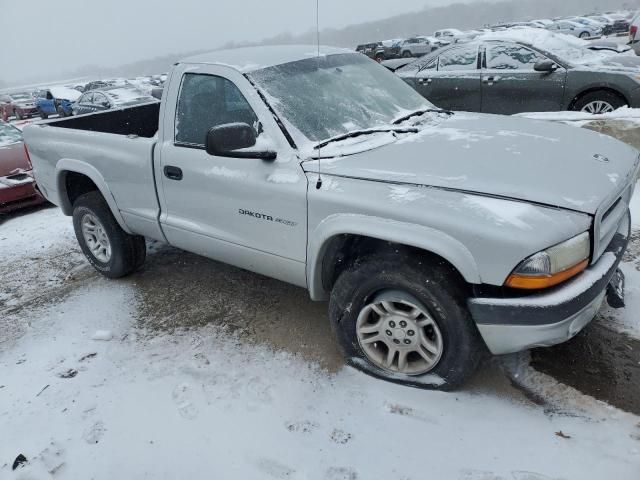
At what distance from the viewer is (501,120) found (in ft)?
11.3

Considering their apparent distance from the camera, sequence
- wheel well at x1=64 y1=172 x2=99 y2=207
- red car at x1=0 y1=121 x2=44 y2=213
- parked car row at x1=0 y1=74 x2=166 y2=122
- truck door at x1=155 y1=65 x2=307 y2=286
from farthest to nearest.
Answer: parked car row at x1=0 y1=74 x2=166 y2=122 < red car at x1=0 y1=121 x2=44 y2=213 < wheel well at x1=64 y1=172 x2=99 y2=207 < truck door at x1=155 y1=65 x2=307 y2=286

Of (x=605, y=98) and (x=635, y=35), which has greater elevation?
(x=635, y=35)

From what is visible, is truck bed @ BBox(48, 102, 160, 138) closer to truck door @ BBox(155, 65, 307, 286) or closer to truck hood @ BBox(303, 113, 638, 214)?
truck door @ BBox(155, 65, 307, 286)

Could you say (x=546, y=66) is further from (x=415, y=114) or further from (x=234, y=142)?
(x=234, y=142)

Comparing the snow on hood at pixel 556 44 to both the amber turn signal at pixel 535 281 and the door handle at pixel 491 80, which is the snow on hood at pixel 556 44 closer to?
the door handle at pixel 491 80

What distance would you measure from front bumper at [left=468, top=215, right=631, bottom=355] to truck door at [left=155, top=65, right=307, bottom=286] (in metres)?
1.07

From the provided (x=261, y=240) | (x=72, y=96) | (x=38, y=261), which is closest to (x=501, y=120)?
(x=261, y=240)

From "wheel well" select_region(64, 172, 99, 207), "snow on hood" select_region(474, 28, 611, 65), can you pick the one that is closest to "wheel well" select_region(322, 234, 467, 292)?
"wheel well" select_region(64, 172, 99, 207)

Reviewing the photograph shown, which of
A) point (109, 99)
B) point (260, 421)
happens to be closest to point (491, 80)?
point (260, 421)

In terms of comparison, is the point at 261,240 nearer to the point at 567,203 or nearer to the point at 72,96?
the point at 567,203

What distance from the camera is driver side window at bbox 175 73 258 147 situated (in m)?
3.14

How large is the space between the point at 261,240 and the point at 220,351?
0.81 metres

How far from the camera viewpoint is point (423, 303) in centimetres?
250

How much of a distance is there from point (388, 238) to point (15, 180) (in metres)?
6.12
